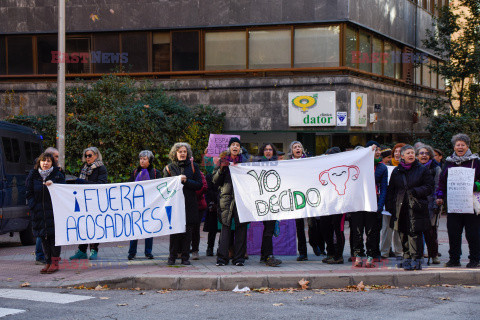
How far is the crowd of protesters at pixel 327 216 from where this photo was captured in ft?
32.3

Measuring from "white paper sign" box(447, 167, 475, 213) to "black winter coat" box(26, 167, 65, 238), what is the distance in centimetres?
584

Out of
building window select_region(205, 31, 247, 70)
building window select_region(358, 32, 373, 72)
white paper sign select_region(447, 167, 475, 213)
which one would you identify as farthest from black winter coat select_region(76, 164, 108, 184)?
building window select_region(358, 32, 373, 72)

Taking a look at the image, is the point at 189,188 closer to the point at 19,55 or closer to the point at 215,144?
the point at 215,144

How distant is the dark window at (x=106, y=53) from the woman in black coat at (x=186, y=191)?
40.7 feet

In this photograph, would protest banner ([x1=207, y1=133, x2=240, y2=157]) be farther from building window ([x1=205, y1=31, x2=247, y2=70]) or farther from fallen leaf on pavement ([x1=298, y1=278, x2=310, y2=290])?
fallen leaf on pavement ([x1=298, y1=278, x2=310, y2=290])

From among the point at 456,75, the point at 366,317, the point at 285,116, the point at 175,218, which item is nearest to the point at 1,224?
the point at 175,218

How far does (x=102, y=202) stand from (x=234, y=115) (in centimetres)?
1130

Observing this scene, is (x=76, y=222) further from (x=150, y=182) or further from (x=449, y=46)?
(x=449, y=46)

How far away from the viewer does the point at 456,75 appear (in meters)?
24.3

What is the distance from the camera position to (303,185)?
10.6 meters

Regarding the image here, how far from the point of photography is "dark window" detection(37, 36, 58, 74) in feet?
74.9

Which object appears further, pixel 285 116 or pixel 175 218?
pixel 285 116

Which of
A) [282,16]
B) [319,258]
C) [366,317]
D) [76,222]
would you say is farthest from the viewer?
[282,16]

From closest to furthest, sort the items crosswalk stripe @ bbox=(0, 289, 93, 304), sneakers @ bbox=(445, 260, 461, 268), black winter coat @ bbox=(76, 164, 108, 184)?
crosswalk stripe @ bbox=(0, 289, 93, 304), sneakers @ bbox=(445, 260, 461, 268), black winter coat @ bbox=(76, 164, 108, 184)
